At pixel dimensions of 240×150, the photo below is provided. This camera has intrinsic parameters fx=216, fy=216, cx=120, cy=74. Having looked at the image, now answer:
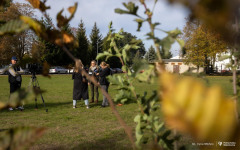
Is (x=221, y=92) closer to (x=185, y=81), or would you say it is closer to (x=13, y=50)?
(x=185, y=81)

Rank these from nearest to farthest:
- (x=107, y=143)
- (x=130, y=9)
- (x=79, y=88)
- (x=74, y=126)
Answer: (x=130, y=9)
(x=107, y=143)
(x=74, y=126)
(x=79, y=88)

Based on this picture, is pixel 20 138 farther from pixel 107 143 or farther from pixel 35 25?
pixel 107 143

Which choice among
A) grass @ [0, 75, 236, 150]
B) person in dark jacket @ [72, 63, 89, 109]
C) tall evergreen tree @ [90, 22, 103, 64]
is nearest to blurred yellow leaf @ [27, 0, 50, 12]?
grass @ [0, 75, 236, 150]

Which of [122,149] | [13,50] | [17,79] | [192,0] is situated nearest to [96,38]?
[13,50]

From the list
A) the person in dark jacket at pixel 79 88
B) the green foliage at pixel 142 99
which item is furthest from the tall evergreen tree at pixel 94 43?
the green foliage at pixel 142 99

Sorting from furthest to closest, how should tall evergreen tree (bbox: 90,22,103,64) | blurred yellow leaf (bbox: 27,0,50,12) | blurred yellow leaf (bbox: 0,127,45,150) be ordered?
tall evergreen tree (bbox: 90,22,103,64) < blurred yellow leaf (bbox: 27,0,50,12) < blurred yellow leaf (bbox: 0,127,45,150)

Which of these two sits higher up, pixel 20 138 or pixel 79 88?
pixel 20 138

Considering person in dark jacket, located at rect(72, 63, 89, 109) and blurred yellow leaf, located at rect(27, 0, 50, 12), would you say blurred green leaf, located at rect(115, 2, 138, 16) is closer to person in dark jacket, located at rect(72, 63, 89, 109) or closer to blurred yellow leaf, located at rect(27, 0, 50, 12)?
blurred yellow leaf, located at rect(27, 0, 50, 12)

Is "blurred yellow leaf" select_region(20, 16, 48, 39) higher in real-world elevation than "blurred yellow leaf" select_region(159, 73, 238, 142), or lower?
higher

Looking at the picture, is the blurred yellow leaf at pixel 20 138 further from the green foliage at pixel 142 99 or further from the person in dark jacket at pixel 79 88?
the person in dark jacket at pixel 79 88

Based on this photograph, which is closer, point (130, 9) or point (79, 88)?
point (130, 9)

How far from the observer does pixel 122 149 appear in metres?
3.98

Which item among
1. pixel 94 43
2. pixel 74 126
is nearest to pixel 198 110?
pixel 74 126

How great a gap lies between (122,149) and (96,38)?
5253cm
